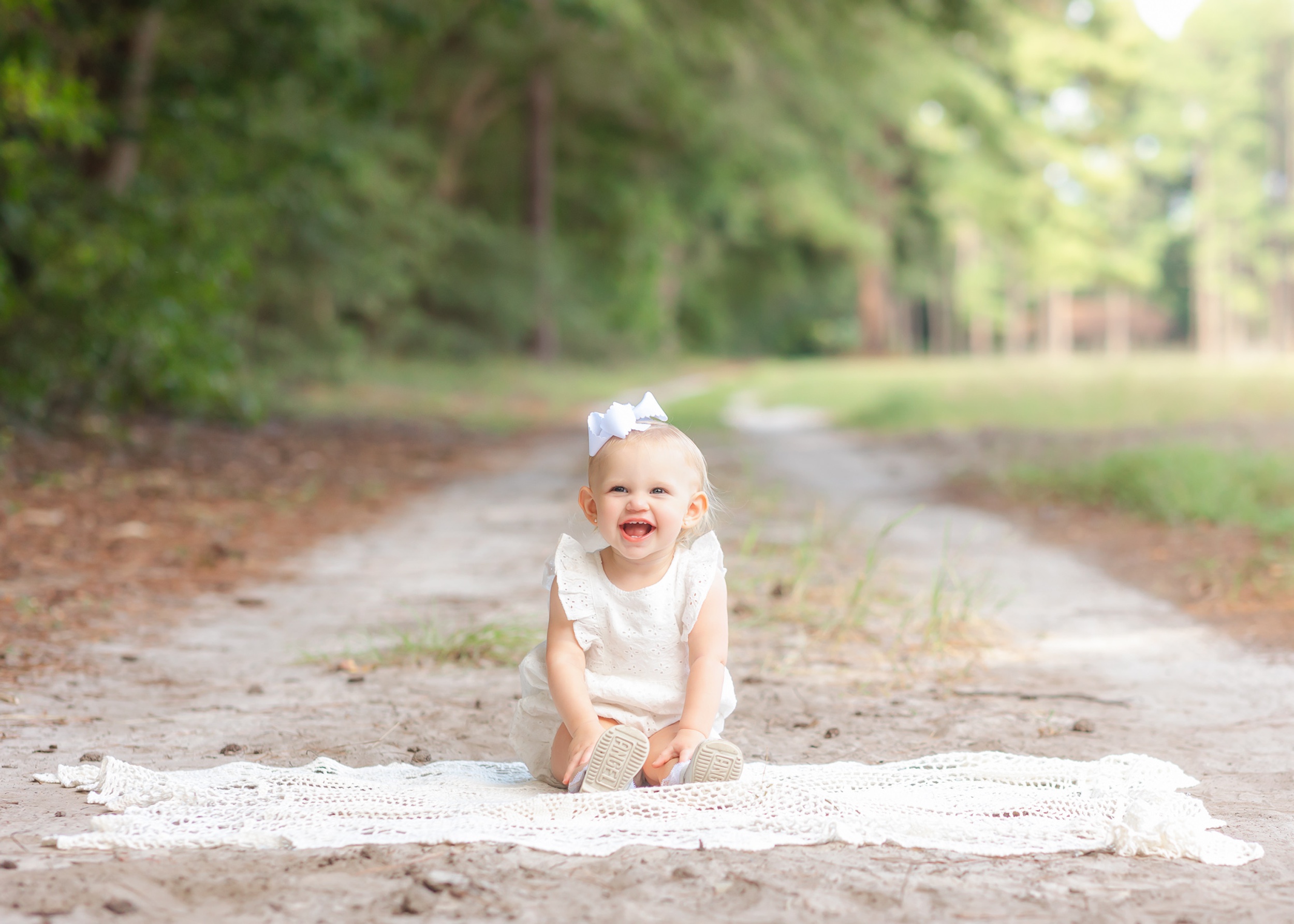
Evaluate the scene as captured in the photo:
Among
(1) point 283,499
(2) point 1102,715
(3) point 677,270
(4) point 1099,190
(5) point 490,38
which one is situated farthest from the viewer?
(3) point 677,270

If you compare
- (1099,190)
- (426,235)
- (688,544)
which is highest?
(1099,190)

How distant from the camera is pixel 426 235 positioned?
76.0ft

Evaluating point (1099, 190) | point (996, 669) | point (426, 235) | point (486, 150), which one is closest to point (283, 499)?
point (996, 669)

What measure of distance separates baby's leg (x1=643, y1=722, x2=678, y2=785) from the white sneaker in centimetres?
5

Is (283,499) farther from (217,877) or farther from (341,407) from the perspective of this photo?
(341,407)

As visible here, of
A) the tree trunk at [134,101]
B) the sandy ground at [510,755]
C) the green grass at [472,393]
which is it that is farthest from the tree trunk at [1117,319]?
the sandy ground at [510,755]

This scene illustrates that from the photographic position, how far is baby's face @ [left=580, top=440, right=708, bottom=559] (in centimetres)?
303

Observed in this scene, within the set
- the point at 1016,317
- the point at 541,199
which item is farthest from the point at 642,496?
the point at 1016,317

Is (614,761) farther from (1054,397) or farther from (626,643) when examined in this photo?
(1054,397)

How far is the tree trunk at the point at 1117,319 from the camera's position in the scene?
5741 centimetres

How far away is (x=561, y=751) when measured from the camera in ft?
10.1

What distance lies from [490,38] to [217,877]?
2123 centimetres

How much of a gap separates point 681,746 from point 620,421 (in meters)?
0.76

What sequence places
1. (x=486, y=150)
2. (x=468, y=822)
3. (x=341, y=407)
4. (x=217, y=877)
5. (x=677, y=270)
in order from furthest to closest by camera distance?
(x=677, y=270), (x=486, y=150), (x=341, y=407), (x=468, y=822), (x=217, y=877)
